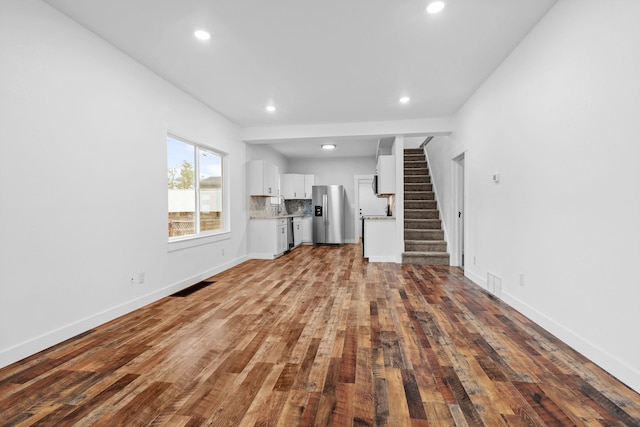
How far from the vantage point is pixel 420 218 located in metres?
6.85

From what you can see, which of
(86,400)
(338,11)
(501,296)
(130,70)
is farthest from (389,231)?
(86,400)

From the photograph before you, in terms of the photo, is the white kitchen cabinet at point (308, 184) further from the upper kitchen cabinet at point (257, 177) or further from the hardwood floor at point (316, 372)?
the hardwood floor at point (316, 372)

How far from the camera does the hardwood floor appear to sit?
1.56m

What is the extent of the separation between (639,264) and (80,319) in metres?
4.05

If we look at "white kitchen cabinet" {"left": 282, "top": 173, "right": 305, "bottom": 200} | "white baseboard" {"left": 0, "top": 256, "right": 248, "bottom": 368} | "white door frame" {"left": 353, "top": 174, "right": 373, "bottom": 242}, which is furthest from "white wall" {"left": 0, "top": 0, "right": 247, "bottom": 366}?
"white door frame" {"left": 353, "top": 174, "right": 373, "bottom": 242}

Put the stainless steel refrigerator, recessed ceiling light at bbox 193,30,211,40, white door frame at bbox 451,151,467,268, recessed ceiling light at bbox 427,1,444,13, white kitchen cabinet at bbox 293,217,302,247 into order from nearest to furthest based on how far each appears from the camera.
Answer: recessed ceiling light at bbox 427,1,444,13 < recessed ceiling light at bbox 193,30,211,40 < white door frame at bbox 451,151,467,268 < white kitchen cabinet at bbox 293,217,302,247 < the stainless steel refrigerator

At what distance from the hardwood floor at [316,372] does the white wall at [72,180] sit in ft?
1.04

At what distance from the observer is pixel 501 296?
11.6 ft

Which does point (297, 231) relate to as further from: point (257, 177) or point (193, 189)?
point (193, 189)

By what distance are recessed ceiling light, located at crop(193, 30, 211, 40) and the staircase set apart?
4.72 m

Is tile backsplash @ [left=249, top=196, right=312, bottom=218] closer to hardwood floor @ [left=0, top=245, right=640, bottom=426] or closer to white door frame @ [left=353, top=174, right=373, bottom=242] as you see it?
white door frame @ [left=353, top=174, right=373, bottom=242]

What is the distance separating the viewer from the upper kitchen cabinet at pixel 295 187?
938cm

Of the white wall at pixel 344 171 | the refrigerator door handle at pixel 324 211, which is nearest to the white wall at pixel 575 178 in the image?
the refrigerator door handle at pixel 324 211

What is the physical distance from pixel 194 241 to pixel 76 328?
1935mm
